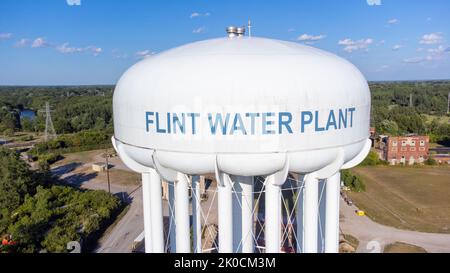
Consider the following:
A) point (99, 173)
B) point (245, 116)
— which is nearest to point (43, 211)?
point (99, 173)

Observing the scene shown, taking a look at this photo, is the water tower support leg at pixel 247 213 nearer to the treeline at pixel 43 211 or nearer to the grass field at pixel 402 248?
the treeline at pixel 43 211

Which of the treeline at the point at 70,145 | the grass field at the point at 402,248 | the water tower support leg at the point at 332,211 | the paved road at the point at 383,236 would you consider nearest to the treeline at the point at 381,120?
the treeline at the point at 70,145

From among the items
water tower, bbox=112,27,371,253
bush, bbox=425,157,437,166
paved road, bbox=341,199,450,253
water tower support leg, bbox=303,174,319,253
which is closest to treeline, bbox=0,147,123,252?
water tower, bbox=112,27,371,253

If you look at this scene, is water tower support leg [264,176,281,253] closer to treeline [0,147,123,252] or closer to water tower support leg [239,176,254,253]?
water tower support leg [239,176,254,253]

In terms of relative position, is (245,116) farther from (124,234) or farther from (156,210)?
(124,234)
